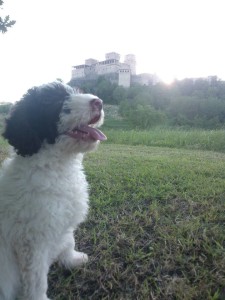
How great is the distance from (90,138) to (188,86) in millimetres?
37437

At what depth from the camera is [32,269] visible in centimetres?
205

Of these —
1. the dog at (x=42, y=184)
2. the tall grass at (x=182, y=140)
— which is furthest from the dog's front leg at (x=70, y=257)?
the tall grass at (x=182, y=140)

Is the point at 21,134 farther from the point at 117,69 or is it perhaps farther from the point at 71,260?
the point at 117,69

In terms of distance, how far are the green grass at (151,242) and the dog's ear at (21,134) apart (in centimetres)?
108

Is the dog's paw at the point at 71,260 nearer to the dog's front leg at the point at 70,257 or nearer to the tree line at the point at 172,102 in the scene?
the dog's front leg at the point at 70,257

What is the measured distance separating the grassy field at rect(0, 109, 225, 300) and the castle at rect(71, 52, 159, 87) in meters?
A: 27.6

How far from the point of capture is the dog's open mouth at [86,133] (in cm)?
238

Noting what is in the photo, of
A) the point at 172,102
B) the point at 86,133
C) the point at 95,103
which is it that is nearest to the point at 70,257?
the point at 86,133

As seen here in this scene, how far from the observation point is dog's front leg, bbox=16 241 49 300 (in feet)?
6.72

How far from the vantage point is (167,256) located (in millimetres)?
2510

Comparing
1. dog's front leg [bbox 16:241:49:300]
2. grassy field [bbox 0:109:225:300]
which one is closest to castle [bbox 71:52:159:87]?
grassy field [bbox 0:109:225:300]

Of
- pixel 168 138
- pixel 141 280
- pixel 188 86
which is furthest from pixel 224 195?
pixel 188 86

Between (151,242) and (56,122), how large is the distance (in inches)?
53.3

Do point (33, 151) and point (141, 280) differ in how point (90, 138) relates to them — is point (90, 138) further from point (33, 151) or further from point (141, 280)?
point (141, 280)
